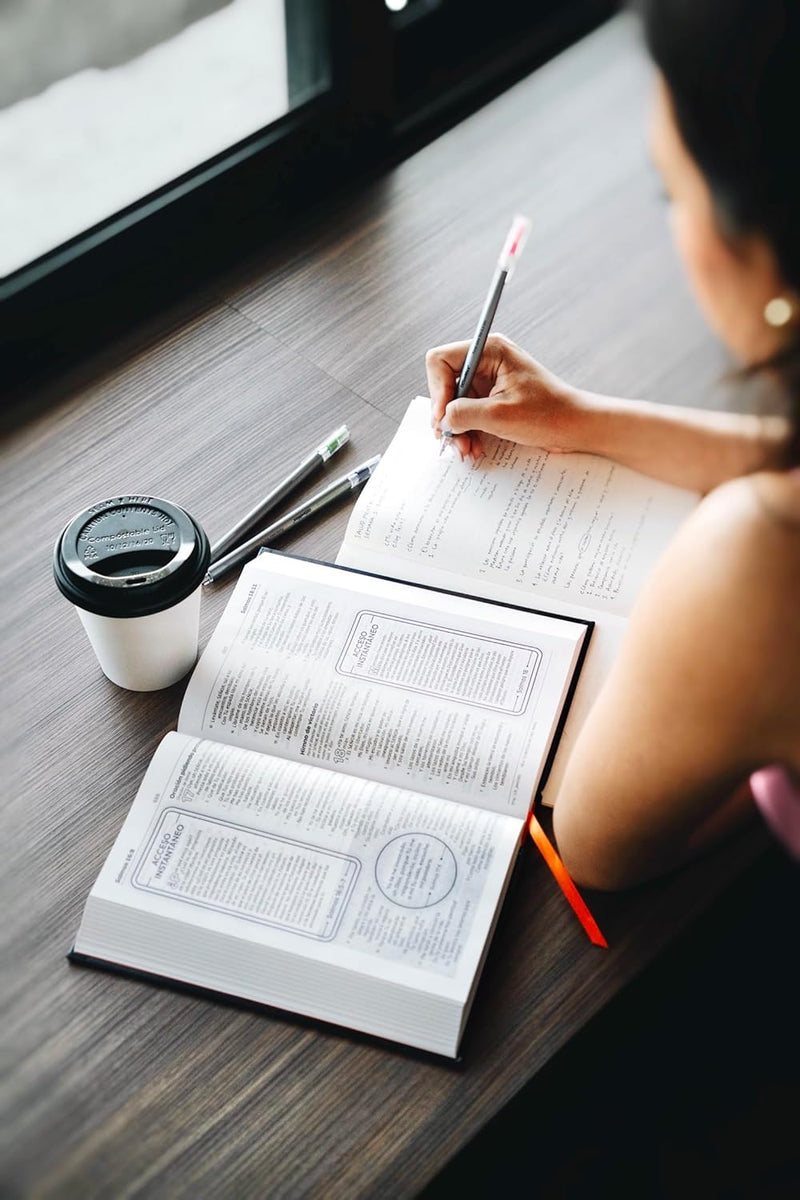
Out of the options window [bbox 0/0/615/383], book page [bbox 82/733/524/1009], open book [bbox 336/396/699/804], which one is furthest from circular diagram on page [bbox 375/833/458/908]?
window [bbox 0/0/615/383]

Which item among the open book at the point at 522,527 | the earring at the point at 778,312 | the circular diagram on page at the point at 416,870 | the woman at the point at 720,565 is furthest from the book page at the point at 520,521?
the earring at the point at 778,312

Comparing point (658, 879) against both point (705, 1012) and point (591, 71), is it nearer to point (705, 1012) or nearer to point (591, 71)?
point (705, 1012)

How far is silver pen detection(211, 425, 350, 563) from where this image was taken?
3.15 ft

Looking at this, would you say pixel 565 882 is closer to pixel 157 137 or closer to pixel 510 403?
pixel 510 403

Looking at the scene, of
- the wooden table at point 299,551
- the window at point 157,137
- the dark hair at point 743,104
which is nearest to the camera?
the dark hair at point 743,104

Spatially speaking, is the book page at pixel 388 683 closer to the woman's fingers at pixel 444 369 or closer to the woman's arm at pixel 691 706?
the woman's arm at pixel 691 706

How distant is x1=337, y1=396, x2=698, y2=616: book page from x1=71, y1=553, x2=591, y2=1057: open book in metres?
0.04

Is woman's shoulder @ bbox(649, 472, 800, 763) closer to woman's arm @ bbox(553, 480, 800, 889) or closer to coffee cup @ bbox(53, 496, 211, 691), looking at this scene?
woman's arm @ bbox(553, 480, 800, 889)

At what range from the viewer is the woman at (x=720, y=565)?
0.54 m

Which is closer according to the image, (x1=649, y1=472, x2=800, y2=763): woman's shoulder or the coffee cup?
(x1=649, y1=472, x2=800, y2=763): woman's shoulder

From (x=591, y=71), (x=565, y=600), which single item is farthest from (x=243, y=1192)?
(x=591, y=71)

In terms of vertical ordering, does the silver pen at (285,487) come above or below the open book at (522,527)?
above

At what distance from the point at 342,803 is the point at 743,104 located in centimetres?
49

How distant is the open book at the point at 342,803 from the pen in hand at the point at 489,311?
0.20 meters
